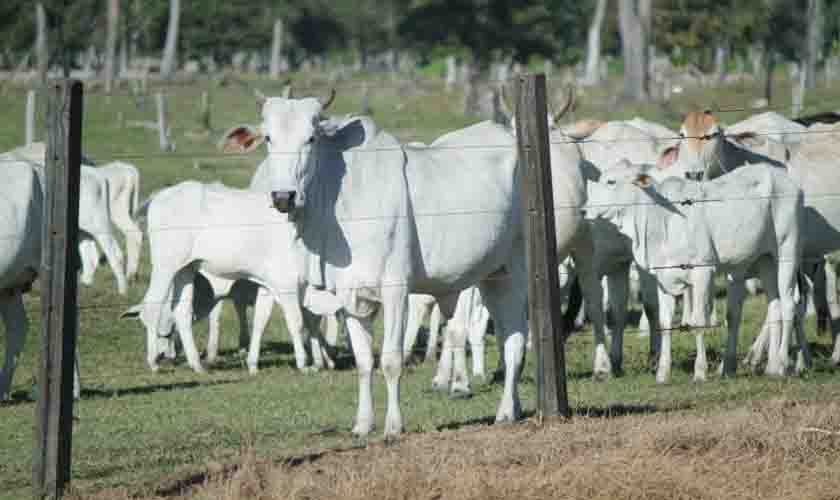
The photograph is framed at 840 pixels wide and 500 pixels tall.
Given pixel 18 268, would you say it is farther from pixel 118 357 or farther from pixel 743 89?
pixel 743 89

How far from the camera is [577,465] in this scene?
913 cm

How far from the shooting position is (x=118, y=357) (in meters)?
17.2

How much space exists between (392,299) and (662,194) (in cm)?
484

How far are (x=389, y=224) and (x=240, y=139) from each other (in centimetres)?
262

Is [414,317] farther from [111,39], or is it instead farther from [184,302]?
[111,39]

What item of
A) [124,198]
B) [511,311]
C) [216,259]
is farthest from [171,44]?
[511,311]

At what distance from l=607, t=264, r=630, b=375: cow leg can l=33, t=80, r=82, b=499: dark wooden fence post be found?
740 cm

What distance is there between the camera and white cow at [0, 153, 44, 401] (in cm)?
1352

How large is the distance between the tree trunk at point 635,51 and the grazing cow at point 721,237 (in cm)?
3800

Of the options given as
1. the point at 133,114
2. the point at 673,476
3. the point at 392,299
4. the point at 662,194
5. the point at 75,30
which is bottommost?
the point at 673,476

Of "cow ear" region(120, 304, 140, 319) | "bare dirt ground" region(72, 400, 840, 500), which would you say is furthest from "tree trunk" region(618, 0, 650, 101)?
"bare dirt ground" region(72, 400, 840, 500)

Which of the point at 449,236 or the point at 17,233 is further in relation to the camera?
the point at 17,233

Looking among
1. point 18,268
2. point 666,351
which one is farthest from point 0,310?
point 666,351

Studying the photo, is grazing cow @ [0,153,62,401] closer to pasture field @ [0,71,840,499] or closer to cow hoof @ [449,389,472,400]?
pasture field @ [0,71,840,499]
